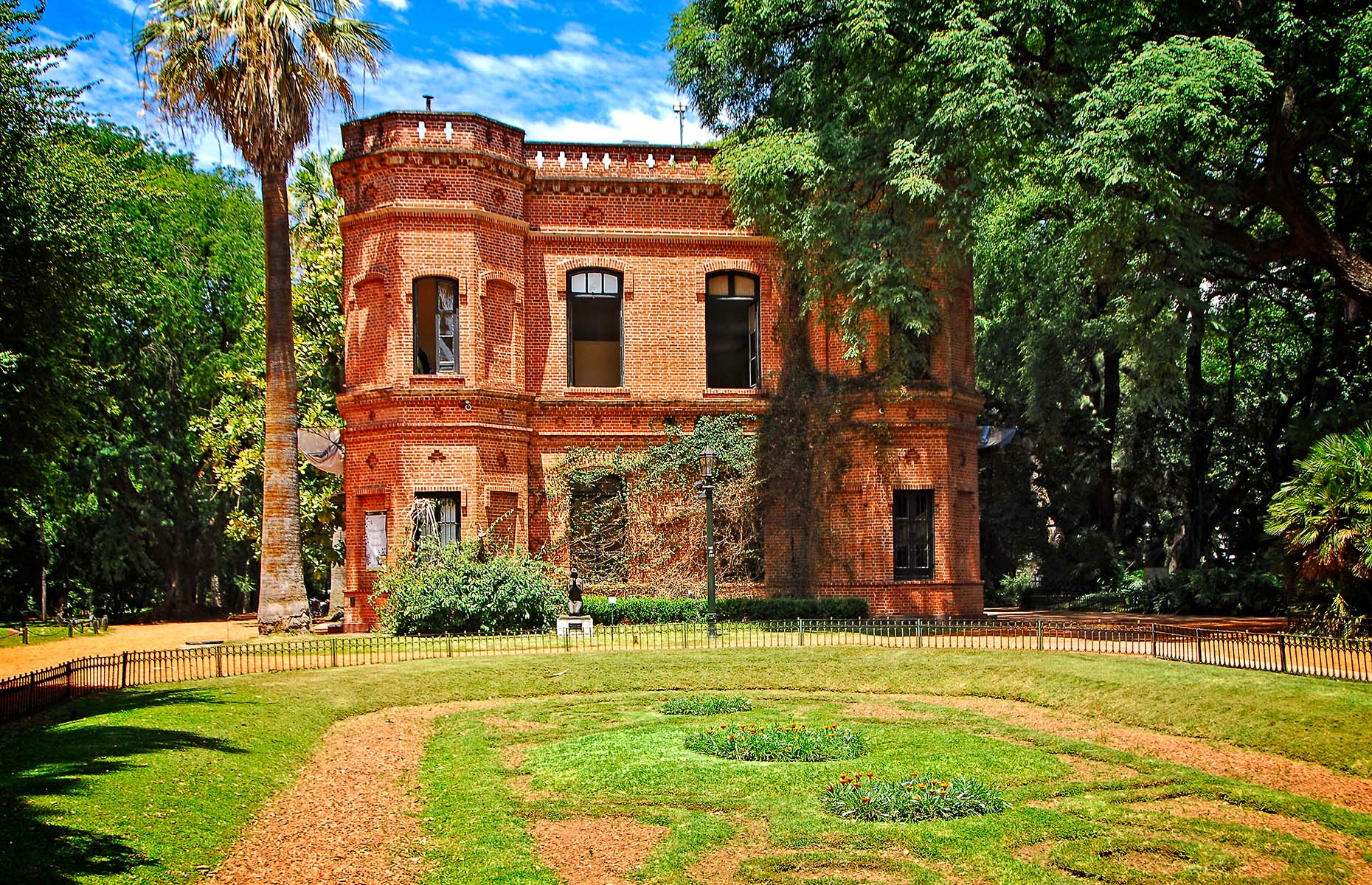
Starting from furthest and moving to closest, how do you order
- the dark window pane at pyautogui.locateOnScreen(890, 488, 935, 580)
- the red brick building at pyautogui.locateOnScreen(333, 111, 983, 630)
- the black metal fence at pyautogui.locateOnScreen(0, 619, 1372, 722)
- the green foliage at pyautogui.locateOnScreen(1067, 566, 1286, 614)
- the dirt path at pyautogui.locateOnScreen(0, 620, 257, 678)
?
the green foliage at pyautogui.locateOnScreen(1067, 566, 1286, 614) → the dark window pane at pyautogui.locateOnScreen(890, 488, 935, 580) → the red brick building at pyautogui.locateOnScreen(333, 111, 983, 630) → the dirt path at pyautogui.locateOnScreen(0, 620, 257, 678) → the black metal fence at pyautogui.locateOnScreen(0, 619, 1372, 722)

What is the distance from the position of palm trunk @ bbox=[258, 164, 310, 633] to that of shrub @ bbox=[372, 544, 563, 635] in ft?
10.4

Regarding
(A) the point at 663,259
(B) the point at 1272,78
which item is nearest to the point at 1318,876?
(B) the point at 1272,78

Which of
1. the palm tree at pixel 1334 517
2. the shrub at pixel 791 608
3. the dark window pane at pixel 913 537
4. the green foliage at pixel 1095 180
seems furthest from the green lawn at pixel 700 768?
the green foliage at pixel 1095 180

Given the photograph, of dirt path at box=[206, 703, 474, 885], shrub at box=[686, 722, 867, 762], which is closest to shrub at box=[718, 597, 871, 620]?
shrub at box=[686, 722, 867, 762]

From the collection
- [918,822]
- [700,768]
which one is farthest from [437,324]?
[918,822]

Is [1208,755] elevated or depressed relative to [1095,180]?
depressed

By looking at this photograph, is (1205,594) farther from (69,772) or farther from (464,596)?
(69,772)

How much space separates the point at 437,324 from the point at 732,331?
7072 mm

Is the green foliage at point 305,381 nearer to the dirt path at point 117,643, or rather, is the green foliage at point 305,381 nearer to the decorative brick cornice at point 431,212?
the dirt path at point 117,643

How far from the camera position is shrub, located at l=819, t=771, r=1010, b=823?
9938 mm

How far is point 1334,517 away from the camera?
59.0 ft

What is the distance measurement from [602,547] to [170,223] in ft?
62.9

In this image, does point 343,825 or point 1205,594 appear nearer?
point 343,825

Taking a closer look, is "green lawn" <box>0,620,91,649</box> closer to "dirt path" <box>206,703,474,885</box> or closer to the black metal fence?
the black metal fence
